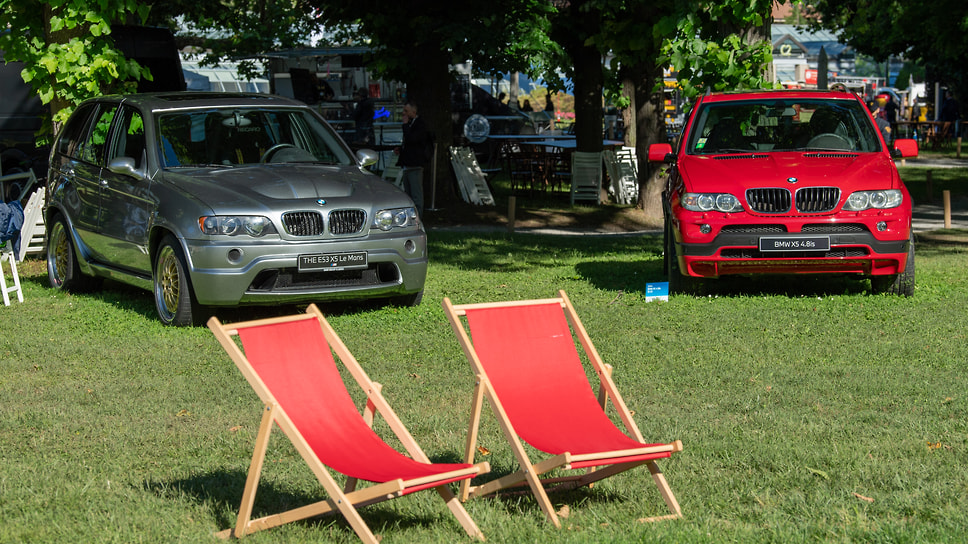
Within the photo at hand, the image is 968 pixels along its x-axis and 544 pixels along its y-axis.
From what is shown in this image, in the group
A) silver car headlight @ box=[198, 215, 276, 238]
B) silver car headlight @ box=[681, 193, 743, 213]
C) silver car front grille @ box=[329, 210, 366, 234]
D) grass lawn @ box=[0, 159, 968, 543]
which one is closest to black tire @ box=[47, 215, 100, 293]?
grass lawn @ box=[0, 159, 968, 543]

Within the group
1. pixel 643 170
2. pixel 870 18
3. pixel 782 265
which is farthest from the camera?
pixel 870 18

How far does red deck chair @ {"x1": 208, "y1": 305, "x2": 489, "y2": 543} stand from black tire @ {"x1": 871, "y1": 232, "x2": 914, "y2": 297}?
692 centimetres

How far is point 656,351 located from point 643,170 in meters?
11.9

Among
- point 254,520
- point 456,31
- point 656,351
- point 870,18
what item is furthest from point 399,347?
point 870,18

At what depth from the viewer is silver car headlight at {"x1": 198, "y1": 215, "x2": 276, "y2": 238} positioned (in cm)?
895

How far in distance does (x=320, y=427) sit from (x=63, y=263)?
7.85 metres

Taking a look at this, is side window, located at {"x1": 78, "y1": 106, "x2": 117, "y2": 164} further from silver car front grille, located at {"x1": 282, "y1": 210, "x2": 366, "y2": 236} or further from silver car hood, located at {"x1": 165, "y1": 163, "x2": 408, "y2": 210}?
silver car front grille, located at {"x1": 282, "y1": 210, "x2": 366, "y2": 236}

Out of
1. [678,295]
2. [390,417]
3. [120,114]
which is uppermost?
[120,114]

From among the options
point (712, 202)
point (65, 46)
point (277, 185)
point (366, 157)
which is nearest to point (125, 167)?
point (277, 185)

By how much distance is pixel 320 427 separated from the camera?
4.61m

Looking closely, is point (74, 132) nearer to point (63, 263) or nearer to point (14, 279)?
point (63, 263)

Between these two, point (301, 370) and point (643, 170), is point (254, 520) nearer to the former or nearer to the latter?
point (301, 370)

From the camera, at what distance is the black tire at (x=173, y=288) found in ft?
30.1

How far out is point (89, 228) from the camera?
420 inches
